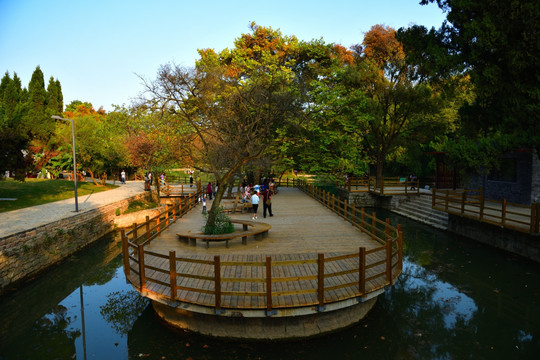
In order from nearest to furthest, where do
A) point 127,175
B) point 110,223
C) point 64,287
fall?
1. point 64,287
2. point 110,223
3. point 127,175

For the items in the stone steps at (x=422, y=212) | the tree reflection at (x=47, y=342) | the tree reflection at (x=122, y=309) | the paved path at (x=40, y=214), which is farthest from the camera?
the stone steps at (x=422, y=212)

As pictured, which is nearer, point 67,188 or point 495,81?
point 495,81

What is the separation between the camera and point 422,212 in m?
27.0

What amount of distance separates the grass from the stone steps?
27838 mm

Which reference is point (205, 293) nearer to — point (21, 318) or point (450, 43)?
point (21, 318)

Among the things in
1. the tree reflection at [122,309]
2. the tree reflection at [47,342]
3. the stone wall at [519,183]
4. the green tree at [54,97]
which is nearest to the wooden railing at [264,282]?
the tree reflection at [122,309]

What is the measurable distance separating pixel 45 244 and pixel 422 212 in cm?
2561

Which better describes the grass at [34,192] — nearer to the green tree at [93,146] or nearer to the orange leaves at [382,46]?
the green tree at [93,146]

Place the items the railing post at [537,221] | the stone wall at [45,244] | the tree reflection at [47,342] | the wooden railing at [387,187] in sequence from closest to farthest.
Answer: the tree reflection at [47,342] → the stone wall at [45,244] → the railing post at [537,221] → the wooden railing at [387,187]

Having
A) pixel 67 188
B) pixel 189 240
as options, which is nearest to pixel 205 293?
pixel 189 240

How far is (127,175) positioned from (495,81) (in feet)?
161

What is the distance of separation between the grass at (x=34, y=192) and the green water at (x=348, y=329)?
901 cm

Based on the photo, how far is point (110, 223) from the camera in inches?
934

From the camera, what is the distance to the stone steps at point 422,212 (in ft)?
78.2
